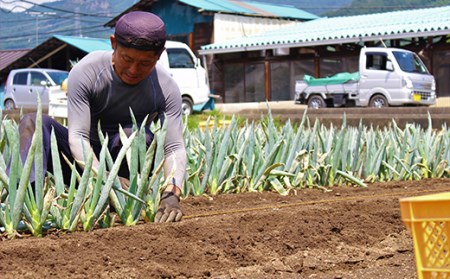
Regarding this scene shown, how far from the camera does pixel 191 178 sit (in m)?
4.56

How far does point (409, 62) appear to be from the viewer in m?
21.2

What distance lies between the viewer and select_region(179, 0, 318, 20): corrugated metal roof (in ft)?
102

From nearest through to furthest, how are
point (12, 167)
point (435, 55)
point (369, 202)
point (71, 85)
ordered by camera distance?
point (12, 167), point (71, 85), point (369, 202), point (435, 55)

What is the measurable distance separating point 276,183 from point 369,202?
669 millimetres

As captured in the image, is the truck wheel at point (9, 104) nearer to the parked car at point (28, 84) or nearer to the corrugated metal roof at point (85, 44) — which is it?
the parked car at point (28, 84)

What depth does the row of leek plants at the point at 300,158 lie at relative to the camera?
471 cm

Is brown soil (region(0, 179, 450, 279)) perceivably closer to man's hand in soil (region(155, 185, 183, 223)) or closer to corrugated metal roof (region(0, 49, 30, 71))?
man's hand in soil (region(155, 185, 183, 223))

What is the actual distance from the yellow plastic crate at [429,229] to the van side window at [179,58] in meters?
18.2

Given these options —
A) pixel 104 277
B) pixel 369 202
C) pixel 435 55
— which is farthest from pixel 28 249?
pixel 435 55

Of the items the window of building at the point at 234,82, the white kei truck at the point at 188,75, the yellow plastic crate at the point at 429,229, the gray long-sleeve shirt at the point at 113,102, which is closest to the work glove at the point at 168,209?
the gray long-sleeve shirt at the point at 113,102

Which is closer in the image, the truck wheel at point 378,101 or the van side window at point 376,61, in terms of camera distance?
the truck wheel at point 378,101

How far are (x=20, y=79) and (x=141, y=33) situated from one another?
70.9ft

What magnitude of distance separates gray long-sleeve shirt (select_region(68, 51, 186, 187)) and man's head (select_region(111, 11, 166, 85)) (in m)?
0.12

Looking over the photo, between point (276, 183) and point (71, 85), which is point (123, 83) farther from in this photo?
point (276, 183)
